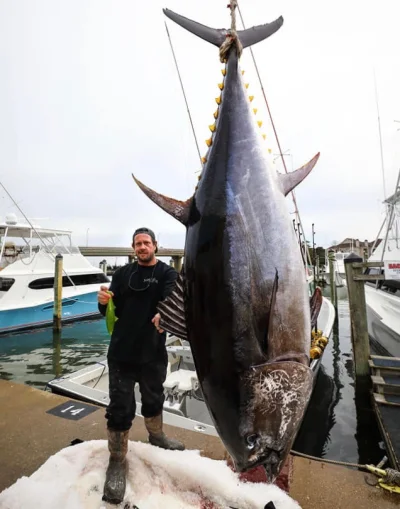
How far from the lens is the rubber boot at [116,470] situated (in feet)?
7.31

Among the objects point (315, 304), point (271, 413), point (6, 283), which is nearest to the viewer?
point (271, 413)

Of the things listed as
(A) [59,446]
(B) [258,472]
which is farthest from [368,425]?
(A) [59,446]

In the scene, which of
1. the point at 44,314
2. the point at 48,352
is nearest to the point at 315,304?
the point at 48,352

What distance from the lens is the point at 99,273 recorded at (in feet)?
53.3

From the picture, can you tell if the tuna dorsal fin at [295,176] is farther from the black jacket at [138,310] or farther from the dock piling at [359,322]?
the dock piling at [359,322]

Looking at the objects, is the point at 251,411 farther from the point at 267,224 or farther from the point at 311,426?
the point at 311,426

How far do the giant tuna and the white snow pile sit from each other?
1118 millimetres

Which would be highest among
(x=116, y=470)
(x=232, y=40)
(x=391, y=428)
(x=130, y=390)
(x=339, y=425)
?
(x=232, y=40)

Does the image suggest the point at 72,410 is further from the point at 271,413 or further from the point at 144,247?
the point at 271,413

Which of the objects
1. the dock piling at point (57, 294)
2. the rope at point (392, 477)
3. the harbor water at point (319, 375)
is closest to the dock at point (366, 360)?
the harbor water at point (319, 375)

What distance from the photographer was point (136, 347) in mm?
2545

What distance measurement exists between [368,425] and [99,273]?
13.4 m

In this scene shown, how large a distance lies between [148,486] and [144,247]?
69.4 inches

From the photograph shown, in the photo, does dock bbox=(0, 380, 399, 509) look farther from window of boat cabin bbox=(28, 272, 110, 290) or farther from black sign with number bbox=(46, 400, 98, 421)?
window of boat cabin bbox=(28, 272, 110, 290)
